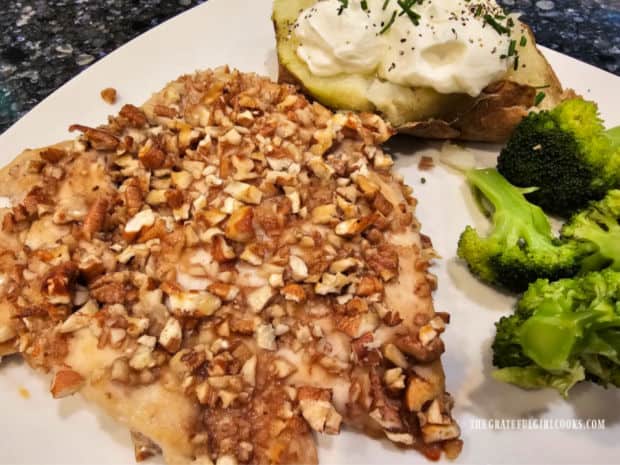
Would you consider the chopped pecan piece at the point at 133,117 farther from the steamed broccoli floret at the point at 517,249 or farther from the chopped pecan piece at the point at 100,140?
the steamed broccoli floret at the point at 517,249

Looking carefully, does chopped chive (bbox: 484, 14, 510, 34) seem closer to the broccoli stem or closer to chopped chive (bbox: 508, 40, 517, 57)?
chopped chive (bbox: 508, 40, 517, 57)

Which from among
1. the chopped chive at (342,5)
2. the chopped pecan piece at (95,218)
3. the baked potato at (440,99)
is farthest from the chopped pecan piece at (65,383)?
the chopped chive at (342,5)

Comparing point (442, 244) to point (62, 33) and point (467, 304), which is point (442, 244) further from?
point (62, 33)

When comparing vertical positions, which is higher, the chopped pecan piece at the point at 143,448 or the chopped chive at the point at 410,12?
the chopped chive at the point at 410,12

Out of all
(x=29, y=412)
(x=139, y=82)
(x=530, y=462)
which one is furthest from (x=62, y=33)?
(x=530, y=462)

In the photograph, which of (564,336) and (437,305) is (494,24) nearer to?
(437,305)

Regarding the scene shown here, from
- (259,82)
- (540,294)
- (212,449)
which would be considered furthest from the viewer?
(259,82)
